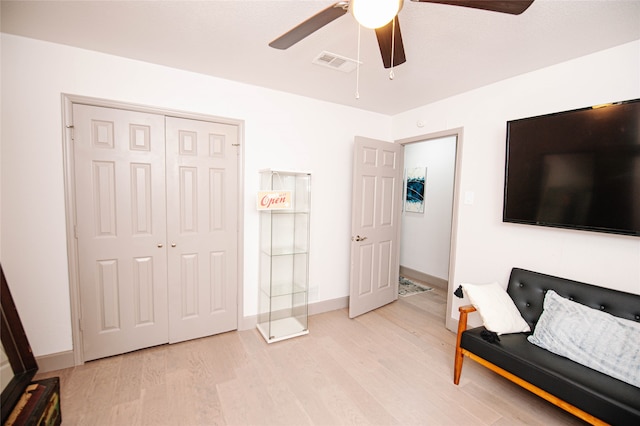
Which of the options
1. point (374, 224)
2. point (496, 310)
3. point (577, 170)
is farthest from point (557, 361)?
point (374, 224)

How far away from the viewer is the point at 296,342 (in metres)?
2.78

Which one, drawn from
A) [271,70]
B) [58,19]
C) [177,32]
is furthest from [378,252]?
[58,19]

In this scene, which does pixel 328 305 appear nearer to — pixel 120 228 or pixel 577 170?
pixel 120 228

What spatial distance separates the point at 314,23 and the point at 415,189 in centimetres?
394

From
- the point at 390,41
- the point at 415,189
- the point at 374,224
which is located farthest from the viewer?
the point at 415,189

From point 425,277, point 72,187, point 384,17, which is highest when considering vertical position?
point 384,17

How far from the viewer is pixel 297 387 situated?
7.05 ft

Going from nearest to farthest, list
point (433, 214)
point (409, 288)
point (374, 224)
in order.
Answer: point (374, 224) < point (409, 288) < point (433, 214)

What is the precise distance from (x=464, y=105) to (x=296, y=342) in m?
2.95

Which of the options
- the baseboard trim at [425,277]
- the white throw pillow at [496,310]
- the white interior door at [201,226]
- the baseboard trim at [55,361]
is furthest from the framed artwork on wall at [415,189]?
the baseboard trim at [55,361]

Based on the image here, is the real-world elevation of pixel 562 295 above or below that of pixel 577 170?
below

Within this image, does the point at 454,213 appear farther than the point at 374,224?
No

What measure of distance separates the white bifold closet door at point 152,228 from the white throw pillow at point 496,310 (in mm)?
2211

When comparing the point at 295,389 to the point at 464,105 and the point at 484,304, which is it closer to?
the point at 484,304
